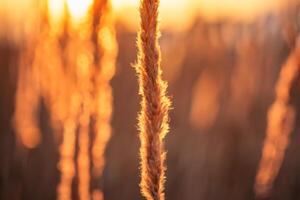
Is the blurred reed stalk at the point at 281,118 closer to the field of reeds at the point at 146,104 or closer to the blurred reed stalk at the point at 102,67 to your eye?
the field of reeds at the point at 146,104

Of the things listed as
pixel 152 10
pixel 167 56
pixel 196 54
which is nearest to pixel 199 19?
pixel 196 54

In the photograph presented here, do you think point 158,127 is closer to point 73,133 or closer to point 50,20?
point 73,133

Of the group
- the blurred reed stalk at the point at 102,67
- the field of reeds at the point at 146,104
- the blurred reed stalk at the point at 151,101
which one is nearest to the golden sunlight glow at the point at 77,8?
the field of reeds at the point at 146,104

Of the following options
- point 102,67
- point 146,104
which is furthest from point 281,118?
point 146,104

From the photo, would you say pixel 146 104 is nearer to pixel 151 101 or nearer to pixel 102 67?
pixel 151 101

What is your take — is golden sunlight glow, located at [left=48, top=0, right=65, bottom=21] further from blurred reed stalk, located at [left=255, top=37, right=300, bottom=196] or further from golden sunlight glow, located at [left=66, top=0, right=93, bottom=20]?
blurred reed stalk, located at [left=255, top=37, right=300, bottom=196]

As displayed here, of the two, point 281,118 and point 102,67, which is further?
point 281,118

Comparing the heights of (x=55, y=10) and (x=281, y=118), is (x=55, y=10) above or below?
above

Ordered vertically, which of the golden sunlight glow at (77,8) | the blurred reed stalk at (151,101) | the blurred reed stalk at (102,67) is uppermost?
the golden sunlight glow at (77,8)

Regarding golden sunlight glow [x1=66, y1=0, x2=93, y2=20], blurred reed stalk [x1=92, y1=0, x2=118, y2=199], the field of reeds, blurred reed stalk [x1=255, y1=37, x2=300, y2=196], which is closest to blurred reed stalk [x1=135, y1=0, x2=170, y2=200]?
the field of reeds
